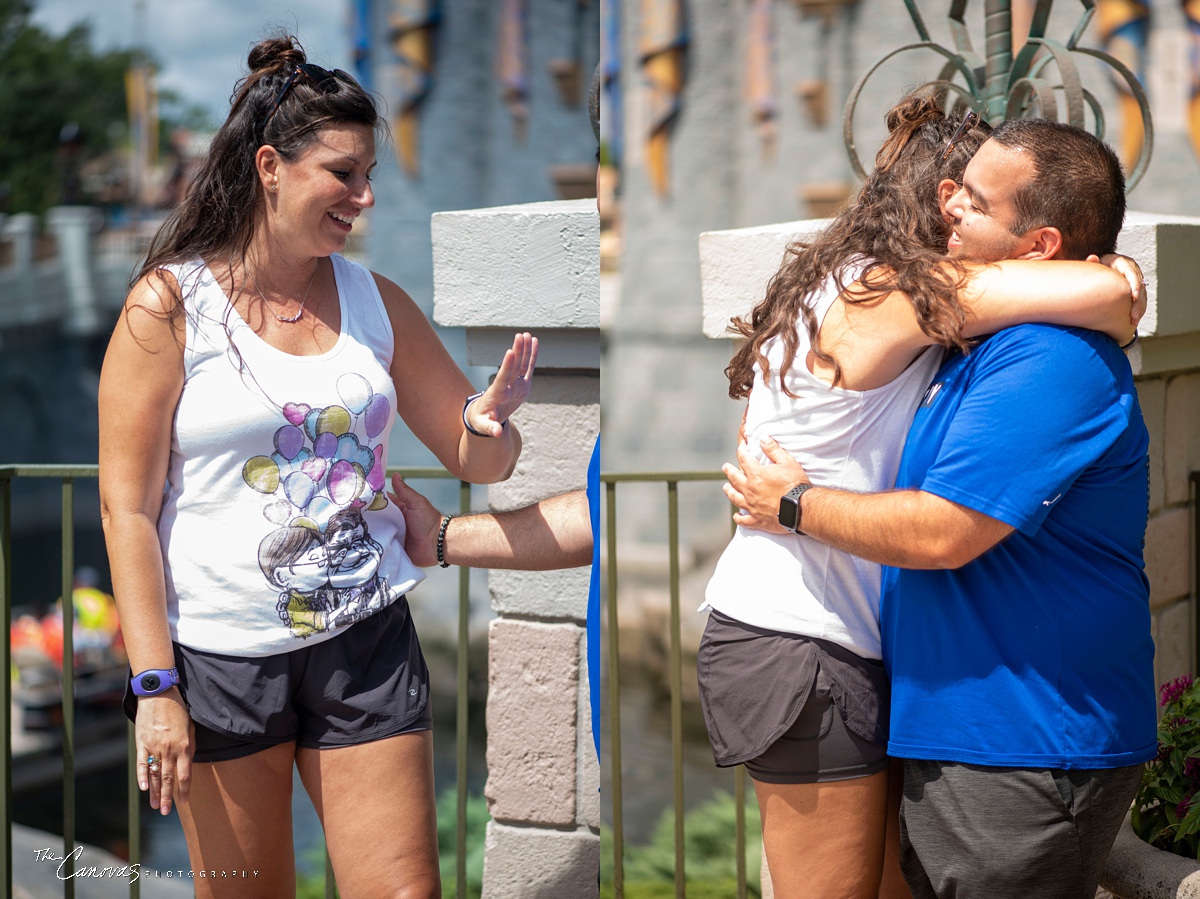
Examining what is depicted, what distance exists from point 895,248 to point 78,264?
80.2ft

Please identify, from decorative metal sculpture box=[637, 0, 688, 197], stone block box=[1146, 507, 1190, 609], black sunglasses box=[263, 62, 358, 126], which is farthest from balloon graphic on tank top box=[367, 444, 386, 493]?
decorative metal sculpture box=[637, 0, 688, 197]

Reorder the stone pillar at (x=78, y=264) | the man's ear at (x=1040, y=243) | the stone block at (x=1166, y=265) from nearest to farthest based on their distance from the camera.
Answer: the man's ear at (x=1040, y=243), the stone block at (x=1166, y=265), the stone pillar at (x=78, y=264)

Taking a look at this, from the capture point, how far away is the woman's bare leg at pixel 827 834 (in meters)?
1.35

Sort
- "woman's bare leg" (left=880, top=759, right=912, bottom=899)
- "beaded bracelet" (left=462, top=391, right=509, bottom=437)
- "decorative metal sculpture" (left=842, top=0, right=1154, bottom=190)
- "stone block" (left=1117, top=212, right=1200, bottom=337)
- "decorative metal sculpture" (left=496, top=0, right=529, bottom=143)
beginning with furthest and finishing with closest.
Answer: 1. "decorative metal sculpture" (left=496, top=0, right=529, bottom=143)
2. "decorative metal sculpture" (left=842, top=0, right=1154, bottom=190)
3. "stone block" (left=1117, top=212, right=1200, bottom=337)
4. "beaded bracelet" (left=462, top=391, right=509, bottom=437)
5. "woman's bare leg" (left=880, top=759, right=912, bottom=899)

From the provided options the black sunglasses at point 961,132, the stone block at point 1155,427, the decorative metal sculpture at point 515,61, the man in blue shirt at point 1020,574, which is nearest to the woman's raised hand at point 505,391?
the man in blue shirt at point 1020,574

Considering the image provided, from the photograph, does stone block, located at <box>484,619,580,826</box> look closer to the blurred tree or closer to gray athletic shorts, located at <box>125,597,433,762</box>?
gray athletic shorts, located at <box>125,597,433,762</box>

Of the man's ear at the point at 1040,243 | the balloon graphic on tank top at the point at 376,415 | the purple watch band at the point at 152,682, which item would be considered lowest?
the purple watch band at the point at 152,682

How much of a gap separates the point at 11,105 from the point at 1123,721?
29783 millimetres

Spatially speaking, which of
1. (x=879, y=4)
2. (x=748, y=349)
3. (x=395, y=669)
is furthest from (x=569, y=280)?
(x=879, y=4)

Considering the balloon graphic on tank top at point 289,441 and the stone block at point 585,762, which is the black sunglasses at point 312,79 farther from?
the stone block at point 585,762

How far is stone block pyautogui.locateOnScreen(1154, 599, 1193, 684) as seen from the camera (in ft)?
7.70

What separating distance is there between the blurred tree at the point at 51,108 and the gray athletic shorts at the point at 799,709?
26790 millimetres

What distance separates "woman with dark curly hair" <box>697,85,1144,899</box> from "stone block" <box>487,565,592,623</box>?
86cm

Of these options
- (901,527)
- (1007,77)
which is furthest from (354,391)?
(1007,77)
